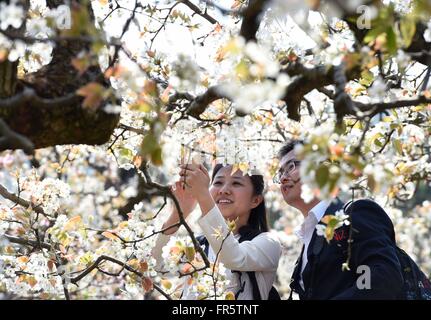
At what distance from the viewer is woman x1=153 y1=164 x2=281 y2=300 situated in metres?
3.24

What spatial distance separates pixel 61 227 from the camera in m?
3.41

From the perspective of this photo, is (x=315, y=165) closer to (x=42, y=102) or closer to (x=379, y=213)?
(x=42, y=102)

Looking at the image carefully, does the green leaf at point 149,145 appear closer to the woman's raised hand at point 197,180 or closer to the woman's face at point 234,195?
the woman's raised hand at point 197,180

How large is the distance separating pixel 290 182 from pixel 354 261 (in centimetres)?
61

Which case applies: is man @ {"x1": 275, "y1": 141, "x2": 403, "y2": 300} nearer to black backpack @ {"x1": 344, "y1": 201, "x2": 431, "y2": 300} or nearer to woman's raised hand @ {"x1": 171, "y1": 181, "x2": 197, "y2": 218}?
black backpack @ {"x1": 344, "y1": 201, "x2": 431, "y2": 300}

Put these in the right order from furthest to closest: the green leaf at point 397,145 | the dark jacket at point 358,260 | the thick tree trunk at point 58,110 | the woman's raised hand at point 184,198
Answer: the woman's raised hand at point 184,198
the green leaf at point 397,145
the dark jacket at point 358,260
the thick tree trunk at point 58,110

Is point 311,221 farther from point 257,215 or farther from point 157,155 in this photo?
point 157,155

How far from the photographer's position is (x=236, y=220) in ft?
11.2

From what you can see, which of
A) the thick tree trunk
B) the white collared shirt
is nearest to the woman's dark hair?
the white collared shirt

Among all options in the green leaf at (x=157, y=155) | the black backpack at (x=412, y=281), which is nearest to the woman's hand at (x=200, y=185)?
the black backpack at (x=412, y=281)

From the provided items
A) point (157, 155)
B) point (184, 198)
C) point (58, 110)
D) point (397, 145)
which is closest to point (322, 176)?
point (157, 155)

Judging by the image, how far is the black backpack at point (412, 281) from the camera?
Result: 2.87 metres
